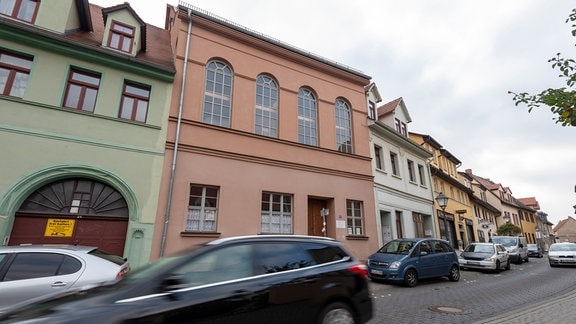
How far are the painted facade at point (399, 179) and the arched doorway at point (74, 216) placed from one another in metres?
11.7

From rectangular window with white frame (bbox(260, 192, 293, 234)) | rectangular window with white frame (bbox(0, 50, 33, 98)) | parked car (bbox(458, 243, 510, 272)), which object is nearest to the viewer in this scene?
rectangular window with white frame (bbox(0, 50, 33, 98))

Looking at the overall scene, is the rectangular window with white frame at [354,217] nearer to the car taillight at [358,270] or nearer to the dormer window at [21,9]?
the car taillight at [358,270]

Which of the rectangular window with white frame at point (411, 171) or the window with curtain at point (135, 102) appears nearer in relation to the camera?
the window with curtain at point (135, 102)

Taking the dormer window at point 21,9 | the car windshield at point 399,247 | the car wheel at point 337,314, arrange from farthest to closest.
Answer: the car windshield at point 399,247 → the dormer window at point 21,9 → the car wheel at point 337,314

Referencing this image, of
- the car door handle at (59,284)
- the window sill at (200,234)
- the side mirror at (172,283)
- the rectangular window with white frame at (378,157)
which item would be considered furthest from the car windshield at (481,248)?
the car door handle at (59,284)

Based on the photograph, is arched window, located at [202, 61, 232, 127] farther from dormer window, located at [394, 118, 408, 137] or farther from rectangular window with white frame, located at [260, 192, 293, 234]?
dormer window, located at [394, 118, 408, 137]

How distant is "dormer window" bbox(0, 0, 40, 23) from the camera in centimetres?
961

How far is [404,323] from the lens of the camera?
237 inches

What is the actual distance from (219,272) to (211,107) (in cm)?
980

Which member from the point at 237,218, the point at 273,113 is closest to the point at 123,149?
the point at 237,218

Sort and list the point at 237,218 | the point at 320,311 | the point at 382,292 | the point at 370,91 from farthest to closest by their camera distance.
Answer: the point at 370,91 < the point at 237,218 < the point at 382,292 < the point at 320,311

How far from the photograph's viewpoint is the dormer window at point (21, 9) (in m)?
9.61

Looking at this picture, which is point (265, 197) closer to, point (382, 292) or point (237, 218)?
point (237, 218)

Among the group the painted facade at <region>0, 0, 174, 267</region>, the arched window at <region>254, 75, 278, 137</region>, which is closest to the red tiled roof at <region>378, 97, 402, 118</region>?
the arched window at <region>254, 75, 278, 137</region>
